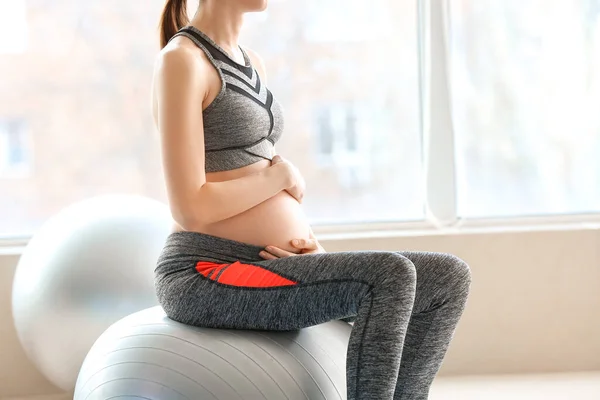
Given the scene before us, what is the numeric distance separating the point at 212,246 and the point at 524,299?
159 cm

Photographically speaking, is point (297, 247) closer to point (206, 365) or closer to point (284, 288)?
point (284, 288)

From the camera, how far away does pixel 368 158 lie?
2.99m

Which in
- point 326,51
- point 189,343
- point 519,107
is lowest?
point 189,343

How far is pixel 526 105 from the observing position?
294 centimetres

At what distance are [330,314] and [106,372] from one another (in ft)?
1.46

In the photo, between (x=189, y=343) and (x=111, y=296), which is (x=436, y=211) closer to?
(x=111, y=296)

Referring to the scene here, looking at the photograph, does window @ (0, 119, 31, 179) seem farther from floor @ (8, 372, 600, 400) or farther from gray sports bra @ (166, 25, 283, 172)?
gray sports bra @ (166, 25, 283, 172)

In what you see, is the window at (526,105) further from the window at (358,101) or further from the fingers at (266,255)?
the fingers at (266,255)

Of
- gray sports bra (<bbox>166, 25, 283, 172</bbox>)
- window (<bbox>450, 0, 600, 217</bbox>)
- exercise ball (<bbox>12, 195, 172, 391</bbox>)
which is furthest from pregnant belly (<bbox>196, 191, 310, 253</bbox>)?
window (<bbox>450, 0, 600, 217</bbox>)

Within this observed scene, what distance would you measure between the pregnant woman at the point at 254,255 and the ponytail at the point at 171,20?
0.34 ft

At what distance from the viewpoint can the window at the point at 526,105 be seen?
292cm

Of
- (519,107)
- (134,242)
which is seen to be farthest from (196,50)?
(519,107)

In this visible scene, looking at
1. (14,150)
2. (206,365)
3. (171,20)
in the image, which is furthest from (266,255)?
(14,150)

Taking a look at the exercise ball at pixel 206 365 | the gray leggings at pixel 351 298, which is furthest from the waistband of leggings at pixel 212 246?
the exercise ball at pixel 206 365
